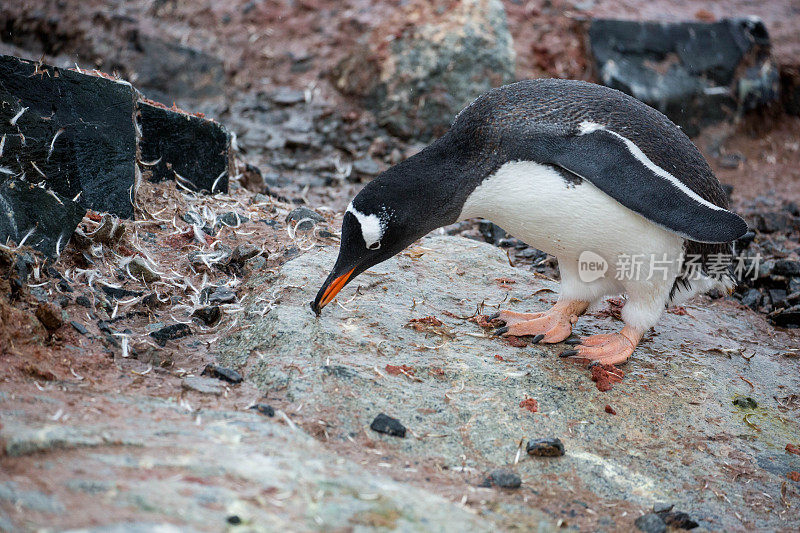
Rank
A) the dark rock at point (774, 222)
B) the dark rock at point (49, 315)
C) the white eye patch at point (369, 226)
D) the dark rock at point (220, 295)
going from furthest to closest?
the dark rock at point (774, 222) < the dark rock at point (220, 295) < the white eye patch at point (369, 226) < the dark rock at point (49, 315)

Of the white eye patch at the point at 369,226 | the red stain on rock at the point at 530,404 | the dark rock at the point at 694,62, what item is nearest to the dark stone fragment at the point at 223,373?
the white eye patch at the point at 369,226

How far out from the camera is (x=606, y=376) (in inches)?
134

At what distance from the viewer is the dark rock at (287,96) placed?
712cm

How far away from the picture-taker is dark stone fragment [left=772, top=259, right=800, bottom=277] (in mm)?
5074

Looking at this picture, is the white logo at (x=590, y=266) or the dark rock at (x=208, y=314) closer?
the dark rock at (x=208, y=314)

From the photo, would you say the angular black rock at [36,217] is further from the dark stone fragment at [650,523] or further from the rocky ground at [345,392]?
the dark stone fragment at [650,523]

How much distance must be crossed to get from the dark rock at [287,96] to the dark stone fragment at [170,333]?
430cm

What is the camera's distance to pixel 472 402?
3.00 metres

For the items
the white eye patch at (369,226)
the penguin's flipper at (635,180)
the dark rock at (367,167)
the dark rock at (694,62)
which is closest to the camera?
the penguin's flipper at (635,180)

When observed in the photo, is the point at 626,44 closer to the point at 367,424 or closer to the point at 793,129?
the point at 793,129

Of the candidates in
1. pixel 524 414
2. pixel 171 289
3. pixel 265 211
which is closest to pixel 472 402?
pixel 524 414

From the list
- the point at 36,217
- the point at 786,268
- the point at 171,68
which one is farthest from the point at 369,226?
the point at 171,68

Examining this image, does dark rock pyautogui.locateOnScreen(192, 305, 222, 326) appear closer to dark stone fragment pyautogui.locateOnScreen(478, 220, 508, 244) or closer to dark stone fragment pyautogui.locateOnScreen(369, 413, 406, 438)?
dark stone fragment pyautogui.locateOnScreen(369, 413, 406, 438)

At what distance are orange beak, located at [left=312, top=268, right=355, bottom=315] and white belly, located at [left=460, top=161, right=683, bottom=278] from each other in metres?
0.68
